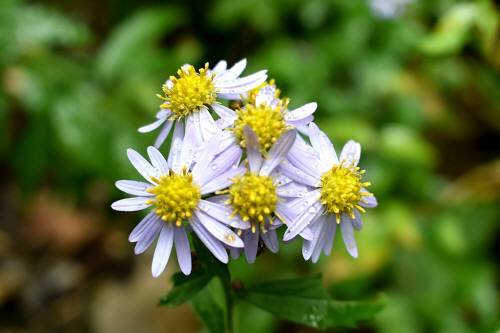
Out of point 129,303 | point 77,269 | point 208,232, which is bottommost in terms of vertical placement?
point 208,232

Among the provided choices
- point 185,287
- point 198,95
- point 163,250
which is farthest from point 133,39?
point 185,287

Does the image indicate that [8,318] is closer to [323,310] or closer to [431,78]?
[323,310]

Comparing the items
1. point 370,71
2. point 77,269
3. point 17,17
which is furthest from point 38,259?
point 370,71

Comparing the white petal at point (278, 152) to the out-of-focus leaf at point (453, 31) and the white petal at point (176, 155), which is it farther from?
the out-of-focus leaf at point (453, 31)

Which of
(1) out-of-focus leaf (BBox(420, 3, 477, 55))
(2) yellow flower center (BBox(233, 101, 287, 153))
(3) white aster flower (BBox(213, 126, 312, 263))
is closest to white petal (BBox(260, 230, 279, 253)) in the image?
(3) white aster flower (BBox(213, 126, 312, 263))

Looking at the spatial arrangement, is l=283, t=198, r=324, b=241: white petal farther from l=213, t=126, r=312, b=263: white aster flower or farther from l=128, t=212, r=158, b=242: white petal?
l=128, t=212, r=158, b=242: white petal
